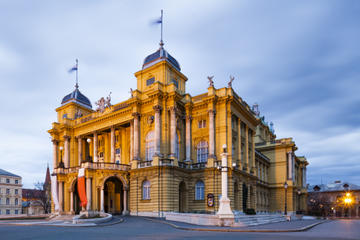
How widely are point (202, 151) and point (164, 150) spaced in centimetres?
553

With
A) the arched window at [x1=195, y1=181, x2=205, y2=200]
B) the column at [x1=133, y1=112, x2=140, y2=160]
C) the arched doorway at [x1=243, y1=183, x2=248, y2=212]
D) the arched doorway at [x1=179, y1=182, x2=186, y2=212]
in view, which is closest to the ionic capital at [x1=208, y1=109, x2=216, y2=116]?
the arched window at [x1=195, y1=181, x2=205, y2=200]

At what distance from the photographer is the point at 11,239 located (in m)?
16.2

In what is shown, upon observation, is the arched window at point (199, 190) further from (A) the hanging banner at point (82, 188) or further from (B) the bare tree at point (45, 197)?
(B) the bare tree at point (45, 197)

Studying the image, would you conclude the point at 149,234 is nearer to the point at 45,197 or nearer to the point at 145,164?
the point at 145,164

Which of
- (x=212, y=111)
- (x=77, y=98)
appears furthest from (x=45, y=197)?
(x=212, y=111)

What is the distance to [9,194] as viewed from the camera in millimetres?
89438

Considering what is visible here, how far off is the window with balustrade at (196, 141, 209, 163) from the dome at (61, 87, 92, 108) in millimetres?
26679

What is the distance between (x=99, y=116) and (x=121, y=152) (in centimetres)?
658

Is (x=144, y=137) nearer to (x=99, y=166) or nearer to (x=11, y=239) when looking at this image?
(x=99, y=166)

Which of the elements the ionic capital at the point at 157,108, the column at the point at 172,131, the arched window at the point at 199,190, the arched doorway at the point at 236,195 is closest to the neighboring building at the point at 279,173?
the arched doorway at the point at 236,195

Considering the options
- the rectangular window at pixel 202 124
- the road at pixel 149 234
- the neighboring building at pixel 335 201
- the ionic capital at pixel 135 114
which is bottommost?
the neighboring building at pixel 335 201

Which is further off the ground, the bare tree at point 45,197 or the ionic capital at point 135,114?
the ionic capital at point 135,114

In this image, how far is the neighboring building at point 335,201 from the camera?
98963 millimetres

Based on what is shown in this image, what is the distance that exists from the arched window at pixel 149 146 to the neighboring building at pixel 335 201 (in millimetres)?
71620
